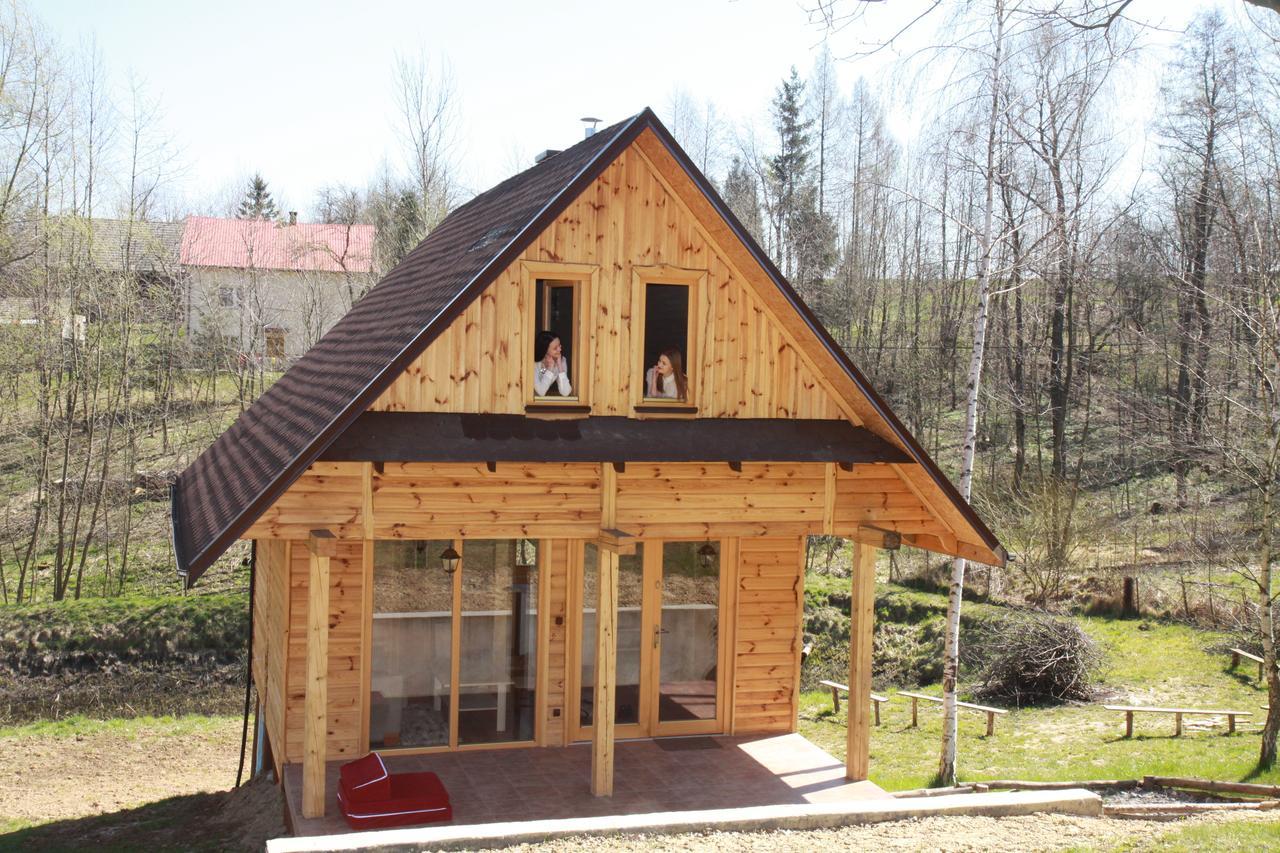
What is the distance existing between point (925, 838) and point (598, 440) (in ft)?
12.5

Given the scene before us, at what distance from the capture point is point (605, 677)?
9.23 meters

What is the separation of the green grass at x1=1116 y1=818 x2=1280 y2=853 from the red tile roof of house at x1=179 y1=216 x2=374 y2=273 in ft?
94.2

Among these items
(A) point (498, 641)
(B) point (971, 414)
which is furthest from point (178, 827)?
(B) point (971, 414)

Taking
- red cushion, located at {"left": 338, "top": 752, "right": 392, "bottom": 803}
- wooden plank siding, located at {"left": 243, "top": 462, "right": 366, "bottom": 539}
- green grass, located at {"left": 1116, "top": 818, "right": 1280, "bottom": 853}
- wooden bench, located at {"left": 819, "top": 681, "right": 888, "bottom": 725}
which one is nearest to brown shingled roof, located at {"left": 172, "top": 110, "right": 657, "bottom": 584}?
wooden plank siding, located at {"left": 243, "top": 462, "right": 366, "bottom": 539}

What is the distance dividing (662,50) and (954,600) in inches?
302

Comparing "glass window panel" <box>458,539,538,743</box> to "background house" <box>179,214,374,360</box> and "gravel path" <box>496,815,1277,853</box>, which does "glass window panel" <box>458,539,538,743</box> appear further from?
"background house" <box>179,214,374,360</box>

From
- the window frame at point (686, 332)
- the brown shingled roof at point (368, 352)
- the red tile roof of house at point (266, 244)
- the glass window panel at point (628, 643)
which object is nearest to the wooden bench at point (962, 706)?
the glass window panel at point (628, 643)

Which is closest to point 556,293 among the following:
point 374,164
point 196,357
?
point 196,357

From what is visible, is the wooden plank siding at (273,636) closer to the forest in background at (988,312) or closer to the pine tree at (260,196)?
the forest in background at (988,312)

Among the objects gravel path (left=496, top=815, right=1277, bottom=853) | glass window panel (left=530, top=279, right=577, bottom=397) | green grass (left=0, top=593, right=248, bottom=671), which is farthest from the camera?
green grass (left=0, top=593, right=248, bottom=671)

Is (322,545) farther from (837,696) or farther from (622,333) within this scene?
(837,696)

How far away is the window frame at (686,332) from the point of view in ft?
30.9

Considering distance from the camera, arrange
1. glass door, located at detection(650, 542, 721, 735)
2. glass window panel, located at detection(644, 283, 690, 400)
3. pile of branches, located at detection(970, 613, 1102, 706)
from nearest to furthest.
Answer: glass window panel, located at detection(644, 283, 690, 400) → glass door, located at detection(650, 542, 721, 735) → pile of branches, located at detection(970, 613, 1102, 706)

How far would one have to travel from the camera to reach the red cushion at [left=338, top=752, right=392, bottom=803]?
8562 mm
